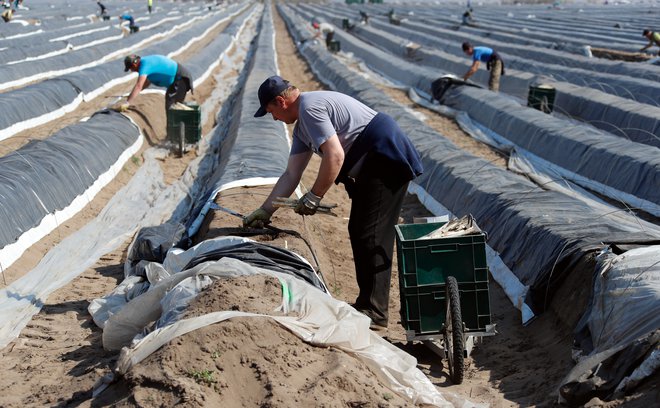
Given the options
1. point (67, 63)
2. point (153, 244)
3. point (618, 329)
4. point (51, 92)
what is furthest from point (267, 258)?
point (67, 63)

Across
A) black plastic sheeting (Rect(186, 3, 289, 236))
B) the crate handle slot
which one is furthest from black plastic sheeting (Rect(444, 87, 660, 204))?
the crate handle slot

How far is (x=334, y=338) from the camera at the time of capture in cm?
428

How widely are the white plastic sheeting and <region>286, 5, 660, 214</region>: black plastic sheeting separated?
578cm

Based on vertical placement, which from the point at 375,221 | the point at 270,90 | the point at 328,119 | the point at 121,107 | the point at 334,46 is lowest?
the point at 334,46

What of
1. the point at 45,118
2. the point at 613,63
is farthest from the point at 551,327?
the point at 613,63

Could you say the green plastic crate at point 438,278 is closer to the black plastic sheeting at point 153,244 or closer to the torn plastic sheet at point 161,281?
the torn plastic sheet at point 161,281

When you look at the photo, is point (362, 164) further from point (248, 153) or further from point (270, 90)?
point (248, 153)

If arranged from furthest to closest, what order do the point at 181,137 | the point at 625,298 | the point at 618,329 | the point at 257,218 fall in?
1. the point at 181,137
2. the point at 257,218
3. the point at 625,298
4. the point at 618,329

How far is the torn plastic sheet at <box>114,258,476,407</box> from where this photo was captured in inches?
159

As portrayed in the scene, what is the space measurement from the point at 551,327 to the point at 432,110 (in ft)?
39.2

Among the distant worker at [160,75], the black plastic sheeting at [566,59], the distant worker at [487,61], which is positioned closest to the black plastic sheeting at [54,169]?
the distant worker at [160,75]

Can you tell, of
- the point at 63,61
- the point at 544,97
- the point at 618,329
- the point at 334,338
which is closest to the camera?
the point at 334,338

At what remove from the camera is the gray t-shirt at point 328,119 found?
5.02m

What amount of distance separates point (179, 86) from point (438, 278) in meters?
8.01
